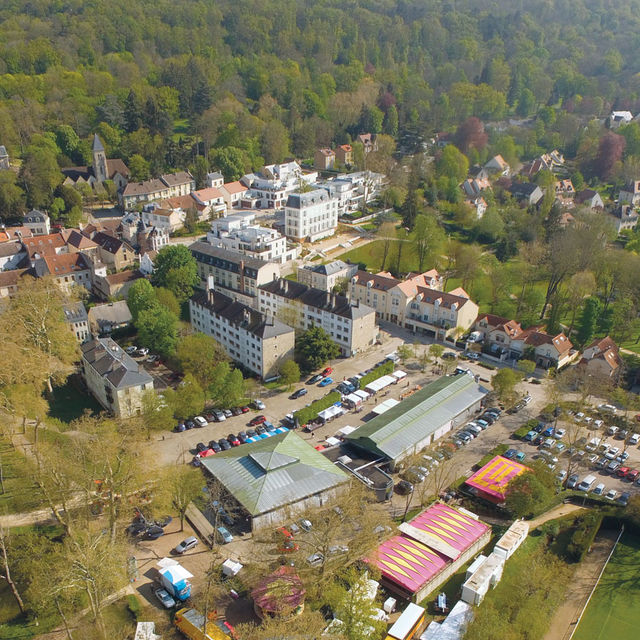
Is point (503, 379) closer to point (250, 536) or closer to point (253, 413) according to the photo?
point (253, 413)

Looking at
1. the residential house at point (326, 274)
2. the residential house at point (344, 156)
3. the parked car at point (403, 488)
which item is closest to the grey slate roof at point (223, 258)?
the residential house at point (326, 274)

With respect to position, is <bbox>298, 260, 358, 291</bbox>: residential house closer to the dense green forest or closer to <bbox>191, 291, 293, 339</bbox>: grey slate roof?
<bbox>191, 291, 293, 339</bbox>: grey slate roof

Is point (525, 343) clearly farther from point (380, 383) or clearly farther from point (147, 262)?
point (147, 262)

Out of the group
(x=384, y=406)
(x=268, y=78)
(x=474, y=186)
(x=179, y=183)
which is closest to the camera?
(x=384, y=406)

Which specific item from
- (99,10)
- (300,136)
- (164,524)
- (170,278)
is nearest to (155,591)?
(164,524)

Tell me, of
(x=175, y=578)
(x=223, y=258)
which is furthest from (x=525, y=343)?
(x=175, y=578)
